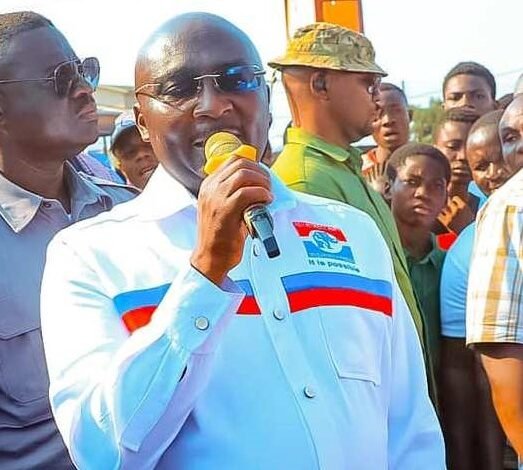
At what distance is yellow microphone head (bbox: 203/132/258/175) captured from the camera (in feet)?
5.01

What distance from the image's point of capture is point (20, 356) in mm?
2326

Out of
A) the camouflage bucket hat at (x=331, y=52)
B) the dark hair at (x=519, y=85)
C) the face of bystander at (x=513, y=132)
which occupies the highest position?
the camouflage bucket hat at (x=331, y=52)

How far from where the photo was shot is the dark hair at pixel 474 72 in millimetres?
6508

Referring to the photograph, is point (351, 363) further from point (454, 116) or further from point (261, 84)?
point (454, 116)

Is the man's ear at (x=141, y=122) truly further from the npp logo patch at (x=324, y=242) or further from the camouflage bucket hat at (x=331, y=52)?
the camouflage bucket hat at (x=331, y=52)

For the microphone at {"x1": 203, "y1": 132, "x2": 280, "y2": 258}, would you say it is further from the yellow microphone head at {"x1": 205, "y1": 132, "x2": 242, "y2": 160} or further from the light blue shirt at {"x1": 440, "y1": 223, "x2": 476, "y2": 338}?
the light blue shirt at {"x1": 440, "y1": 223, "x2": 476, "y2": 338}

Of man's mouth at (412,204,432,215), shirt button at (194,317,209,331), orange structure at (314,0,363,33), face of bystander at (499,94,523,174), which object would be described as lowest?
man's mouth at (412,204,432,215)

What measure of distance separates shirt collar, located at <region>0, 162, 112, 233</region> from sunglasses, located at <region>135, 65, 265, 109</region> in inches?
32.4

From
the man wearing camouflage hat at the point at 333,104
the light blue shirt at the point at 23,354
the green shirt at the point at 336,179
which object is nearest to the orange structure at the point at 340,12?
the man wearing camouflage hat at the point at 333,104

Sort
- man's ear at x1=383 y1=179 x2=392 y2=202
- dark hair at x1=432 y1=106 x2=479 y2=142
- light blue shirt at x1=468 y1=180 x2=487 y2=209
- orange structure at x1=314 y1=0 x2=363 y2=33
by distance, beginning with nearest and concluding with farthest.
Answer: man's ear at x1=383 y1=179 x2=392 y2=202, light blue shirt at x1=468 y1=180 x2=487 y2=209, dark hair at x1=432 y1=106 x2=479 y2=142, orange structure at x1=314 y1=0 x2=363 y2=33

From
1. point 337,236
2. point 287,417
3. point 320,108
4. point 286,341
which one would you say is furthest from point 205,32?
point 320,108

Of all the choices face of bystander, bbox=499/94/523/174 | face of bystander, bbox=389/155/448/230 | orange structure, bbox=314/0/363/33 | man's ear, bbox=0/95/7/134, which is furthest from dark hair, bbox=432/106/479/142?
man's ear, bbox=0/95/7/134

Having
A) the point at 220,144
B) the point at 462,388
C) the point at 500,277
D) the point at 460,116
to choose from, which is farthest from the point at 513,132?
→ the point at 460,116

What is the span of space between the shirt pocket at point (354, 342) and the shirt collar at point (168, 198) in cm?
25
